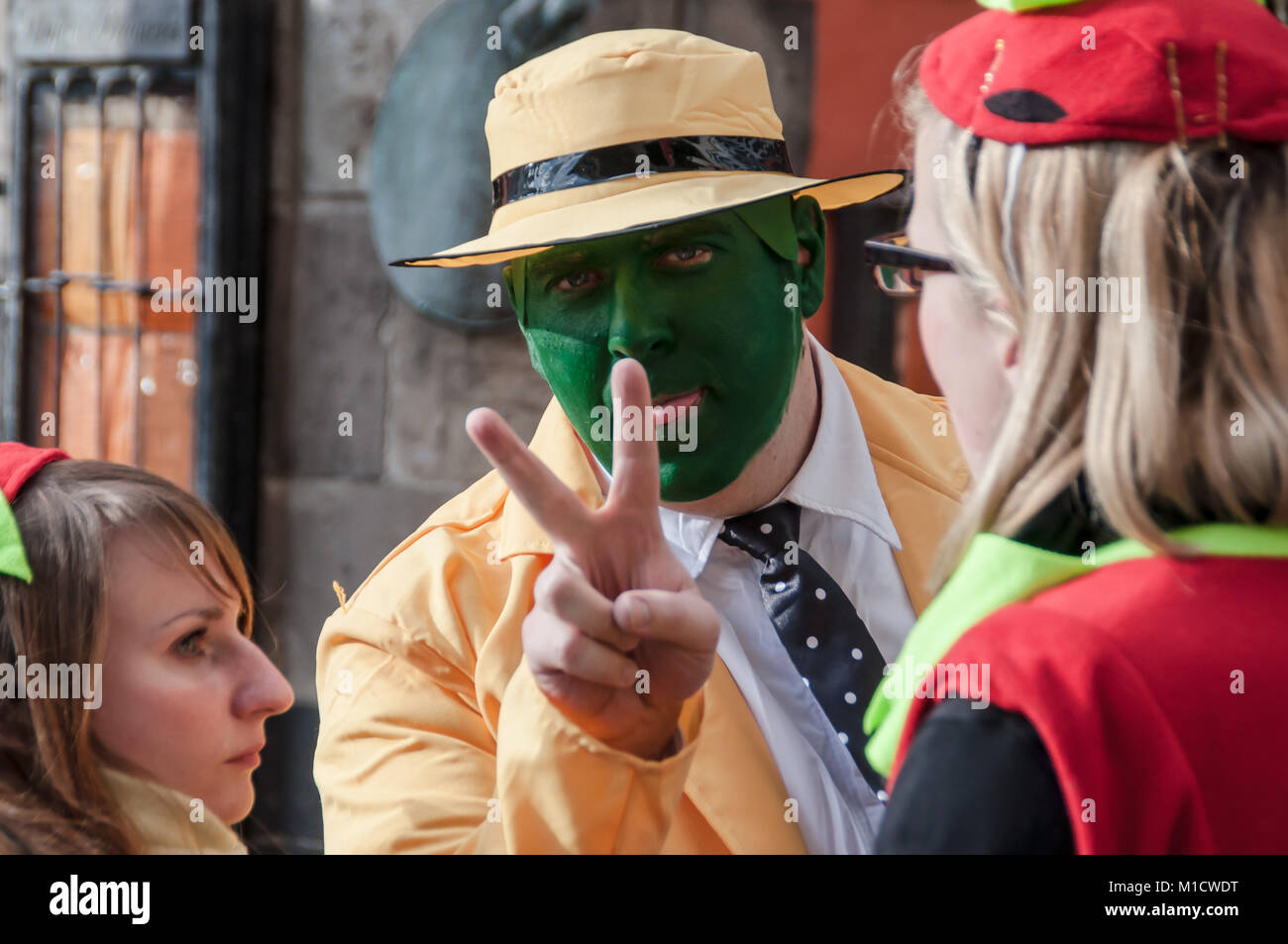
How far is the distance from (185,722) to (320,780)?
0.66ft

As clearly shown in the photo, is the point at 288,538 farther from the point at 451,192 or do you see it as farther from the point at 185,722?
the point at 185,722

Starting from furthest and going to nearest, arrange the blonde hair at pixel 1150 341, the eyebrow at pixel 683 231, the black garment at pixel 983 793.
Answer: the eyebrow at pixel 683 231 → the blonde hair at pixel 1150 341 → the black garment at pixel 983 793

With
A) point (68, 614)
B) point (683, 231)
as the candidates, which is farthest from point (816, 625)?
point (68, 614)

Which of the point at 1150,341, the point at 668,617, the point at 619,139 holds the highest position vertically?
the point at 619,139

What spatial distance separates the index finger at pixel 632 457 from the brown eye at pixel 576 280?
0.58m

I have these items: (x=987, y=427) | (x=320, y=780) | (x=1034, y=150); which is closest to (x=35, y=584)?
(x=320, y=780)

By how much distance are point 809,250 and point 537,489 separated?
986mm

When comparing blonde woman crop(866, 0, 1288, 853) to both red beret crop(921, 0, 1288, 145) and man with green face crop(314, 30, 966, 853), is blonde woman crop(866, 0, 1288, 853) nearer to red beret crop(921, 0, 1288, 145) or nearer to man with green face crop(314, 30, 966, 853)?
red beret crop(921, 0, 1288, 145)

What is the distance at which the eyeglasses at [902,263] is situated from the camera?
49.1 inches

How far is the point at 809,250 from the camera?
2035mm

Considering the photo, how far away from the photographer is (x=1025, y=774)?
0.90 meters

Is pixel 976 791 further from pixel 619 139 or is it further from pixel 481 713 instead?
pixel 619 139

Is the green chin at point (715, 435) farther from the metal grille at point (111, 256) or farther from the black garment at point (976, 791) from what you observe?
the metal grille at point (111, 256)

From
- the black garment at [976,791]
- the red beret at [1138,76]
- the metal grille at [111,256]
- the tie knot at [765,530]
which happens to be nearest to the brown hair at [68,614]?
the tie knot at [765,530]
